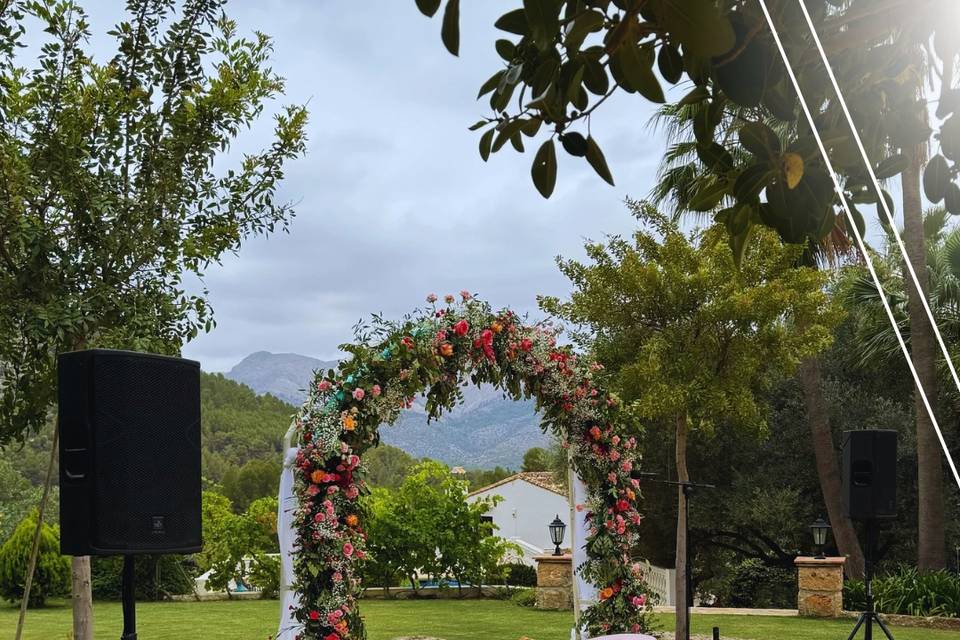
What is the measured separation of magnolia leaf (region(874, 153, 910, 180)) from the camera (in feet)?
4.95

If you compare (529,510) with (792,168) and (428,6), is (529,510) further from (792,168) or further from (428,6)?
(428,6)

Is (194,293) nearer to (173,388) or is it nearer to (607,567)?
(173,388)

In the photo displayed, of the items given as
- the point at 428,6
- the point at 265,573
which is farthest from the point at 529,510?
the point at 428,6

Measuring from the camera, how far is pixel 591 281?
11438 millimetres

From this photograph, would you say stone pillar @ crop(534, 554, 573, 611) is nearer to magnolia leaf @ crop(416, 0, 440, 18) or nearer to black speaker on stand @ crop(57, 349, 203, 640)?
black speaker on stand @ crop(57, 349, 203, 640)

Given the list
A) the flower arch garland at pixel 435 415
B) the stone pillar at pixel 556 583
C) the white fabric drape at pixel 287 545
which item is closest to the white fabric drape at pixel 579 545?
the flower arch garland at pixel 435 415

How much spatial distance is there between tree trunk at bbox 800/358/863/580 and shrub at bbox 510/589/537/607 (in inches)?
176

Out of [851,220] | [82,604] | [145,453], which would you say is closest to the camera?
[851,220]

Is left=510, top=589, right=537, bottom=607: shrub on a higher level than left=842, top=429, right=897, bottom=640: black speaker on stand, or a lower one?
lower

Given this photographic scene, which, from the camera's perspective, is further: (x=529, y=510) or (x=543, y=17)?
(x=529, y=510)

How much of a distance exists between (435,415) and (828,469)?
901cm

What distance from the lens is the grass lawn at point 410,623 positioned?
356 inches

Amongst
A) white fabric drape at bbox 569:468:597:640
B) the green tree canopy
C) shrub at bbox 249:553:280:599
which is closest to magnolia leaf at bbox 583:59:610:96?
the green tree canopy

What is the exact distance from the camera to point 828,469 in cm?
1377
